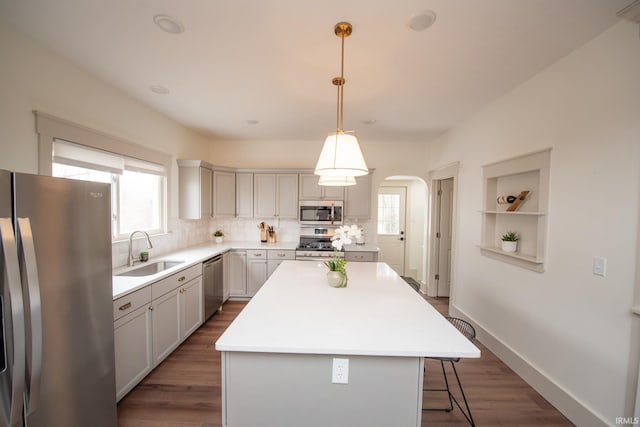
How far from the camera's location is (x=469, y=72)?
83.1 inches

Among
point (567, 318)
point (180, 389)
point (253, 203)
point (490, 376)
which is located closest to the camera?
point (567, 318)

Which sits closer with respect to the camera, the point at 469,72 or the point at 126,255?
the point at 469,72

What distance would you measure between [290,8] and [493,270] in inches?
118

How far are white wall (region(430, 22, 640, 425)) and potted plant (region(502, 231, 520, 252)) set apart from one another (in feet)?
0.57

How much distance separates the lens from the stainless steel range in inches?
153

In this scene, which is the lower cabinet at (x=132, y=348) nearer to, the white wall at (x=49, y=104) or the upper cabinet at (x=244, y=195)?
the white wall at (x=49, y=104)

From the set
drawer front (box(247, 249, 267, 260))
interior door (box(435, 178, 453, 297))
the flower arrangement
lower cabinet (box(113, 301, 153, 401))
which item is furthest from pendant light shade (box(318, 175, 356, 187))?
interior door (box(435, 178, 453, 297))

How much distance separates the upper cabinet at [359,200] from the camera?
4184 millimetres

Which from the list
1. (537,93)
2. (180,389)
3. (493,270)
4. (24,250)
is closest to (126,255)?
(180,389)

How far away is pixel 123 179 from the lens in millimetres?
2758

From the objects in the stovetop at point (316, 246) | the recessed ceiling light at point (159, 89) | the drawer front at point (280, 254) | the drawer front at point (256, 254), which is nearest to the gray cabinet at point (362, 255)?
the stovetop at point (316, 246)

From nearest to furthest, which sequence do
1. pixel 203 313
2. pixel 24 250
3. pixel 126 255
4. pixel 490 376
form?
1. pixel 24 250
2. pixel 490 376
3. pixel 126 255
4. pixel 203 313

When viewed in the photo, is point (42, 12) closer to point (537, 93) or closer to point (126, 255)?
point (126, 255)

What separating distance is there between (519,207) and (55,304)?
3.47m
